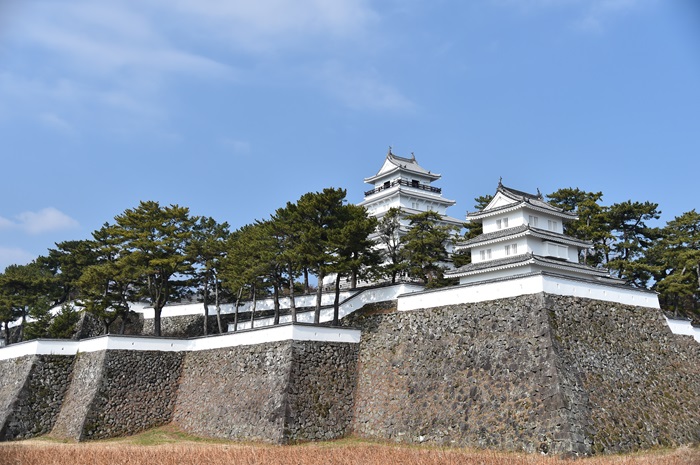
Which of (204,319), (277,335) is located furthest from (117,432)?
(204,319)

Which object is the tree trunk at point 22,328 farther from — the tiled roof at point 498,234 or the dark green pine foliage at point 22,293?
the tiled roof at point 498,234

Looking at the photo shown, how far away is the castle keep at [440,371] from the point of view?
62.1 feet

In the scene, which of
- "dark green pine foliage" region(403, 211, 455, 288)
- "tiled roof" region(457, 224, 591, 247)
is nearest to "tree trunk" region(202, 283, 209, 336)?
"dark green pine foliage" region(403, 211, 455, 288)

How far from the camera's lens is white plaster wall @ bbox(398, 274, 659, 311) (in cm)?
2141

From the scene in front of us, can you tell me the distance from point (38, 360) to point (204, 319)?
10.5 metres

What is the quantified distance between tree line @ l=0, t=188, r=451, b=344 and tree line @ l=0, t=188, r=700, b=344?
6 centimetres

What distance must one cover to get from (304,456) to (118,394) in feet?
39.1

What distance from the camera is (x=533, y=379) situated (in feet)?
62.2

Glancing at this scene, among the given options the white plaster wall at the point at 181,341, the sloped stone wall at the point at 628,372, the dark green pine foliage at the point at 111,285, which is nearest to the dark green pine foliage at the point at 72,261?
the dark green pine foliage at the point at 111,285

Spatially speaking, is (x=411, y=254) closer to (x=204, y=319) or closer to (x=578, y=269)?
(x=578, y=269)

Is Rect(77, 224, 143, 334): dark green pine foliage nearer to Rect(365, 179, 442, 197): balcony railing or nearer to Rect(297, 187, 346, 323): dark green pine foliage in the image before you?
Rect(297, 187, 346, 323): dark green pine foliage

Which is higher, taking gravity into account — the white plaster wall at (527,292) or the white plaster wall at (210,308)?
the white plaster wall at (210,308)

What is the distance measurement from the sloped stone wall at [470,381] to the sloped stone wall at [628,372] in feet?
2.21

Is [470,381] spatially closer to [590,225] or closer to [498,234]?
[498,234]
